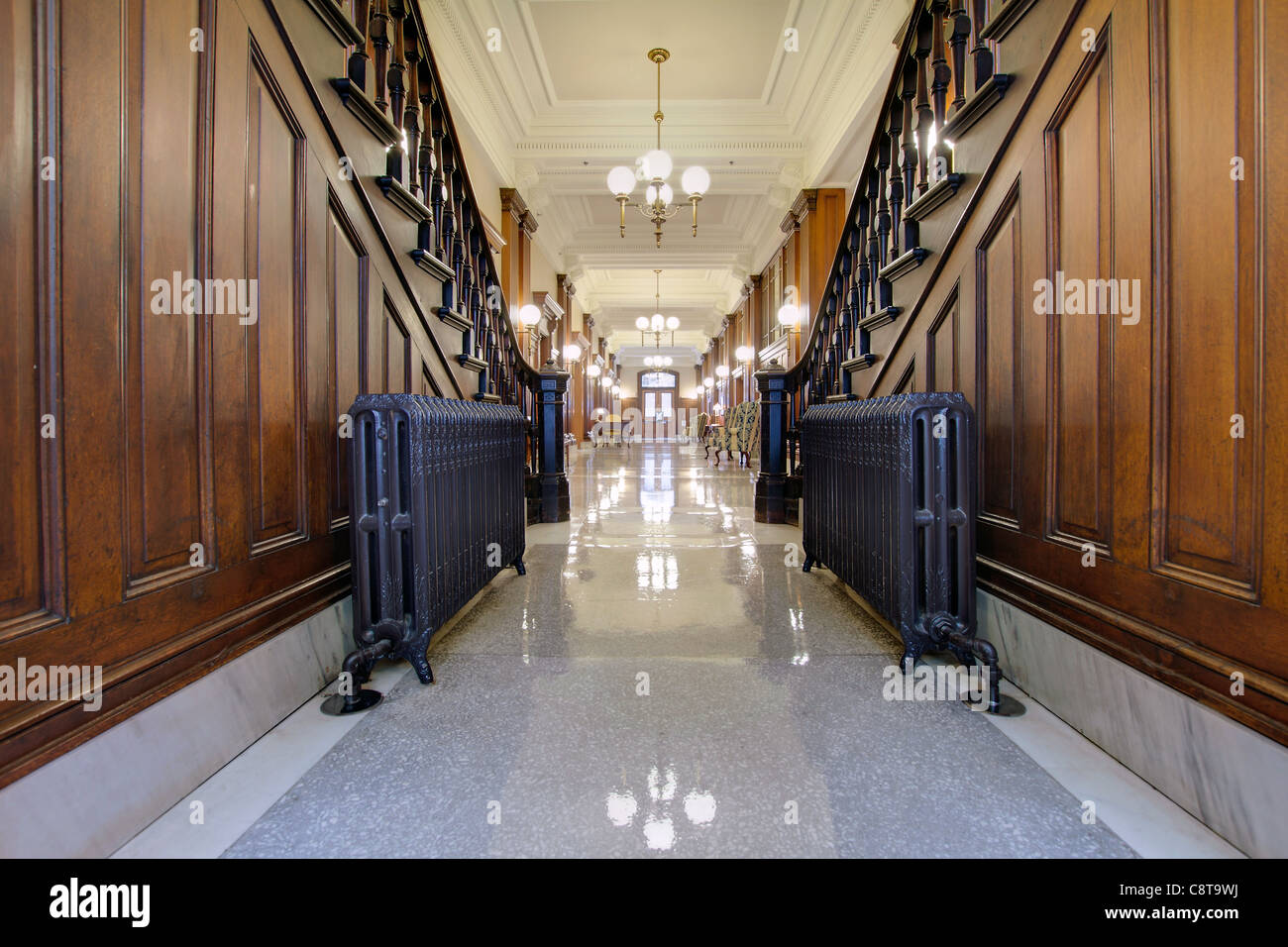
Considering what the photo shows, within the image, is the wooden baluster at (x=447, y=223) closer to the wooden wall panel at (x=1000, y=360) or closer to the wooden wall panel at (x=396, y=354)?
the wooden wall panel at (x=396, y=354)

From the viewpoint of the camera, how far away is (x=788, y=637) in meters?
2.30

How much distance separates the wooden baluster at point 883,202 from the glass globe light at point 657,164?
400cm

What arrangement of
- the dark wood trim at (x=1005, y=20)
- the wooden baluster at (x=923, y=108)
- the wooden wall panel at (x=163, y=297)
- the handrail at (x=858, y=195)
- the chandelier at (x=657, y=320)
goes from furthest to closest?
the chandelier at (x=657, y=320) < the handrail at (x=858, y=195) < the wooden baluster at (x=923, y=108) < the dark wood trim at (x=1005, y=20) < the wooden wall panel at (x=163, y=297)

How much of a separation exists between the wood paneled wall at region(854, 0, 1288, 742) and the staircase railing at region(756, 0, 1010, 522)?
0.96ft

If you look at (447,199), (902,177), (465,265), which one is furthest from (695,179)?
(902,177)

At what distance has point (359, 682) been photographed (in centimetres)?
181

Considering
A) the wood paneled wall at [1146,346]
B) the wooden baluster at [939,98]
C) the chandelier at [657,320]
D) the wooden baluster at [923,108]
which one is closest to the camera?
the wood paneled wall at [1146,346]

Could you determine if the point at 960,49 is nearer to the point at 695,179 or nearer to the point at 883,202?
the point at 883,202

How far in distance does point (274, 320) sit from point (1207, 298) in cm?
223

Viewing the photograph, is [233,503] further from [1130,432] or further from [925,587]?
[1130,432]

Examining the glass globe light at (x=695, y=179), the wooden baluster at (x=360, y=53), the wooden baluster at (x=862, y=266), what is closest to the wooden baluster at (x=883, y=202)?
the wooden baluster at (x=862, y=266)

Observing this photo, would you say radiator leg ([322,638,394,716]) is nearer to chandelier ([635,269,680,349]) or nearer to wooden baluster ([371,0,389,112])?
wooden baluster ([371,0,389,112])

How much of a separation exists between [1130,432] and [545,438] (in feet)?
13.1

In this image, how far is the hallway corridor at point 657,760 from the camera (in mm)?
1141
